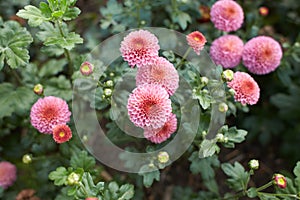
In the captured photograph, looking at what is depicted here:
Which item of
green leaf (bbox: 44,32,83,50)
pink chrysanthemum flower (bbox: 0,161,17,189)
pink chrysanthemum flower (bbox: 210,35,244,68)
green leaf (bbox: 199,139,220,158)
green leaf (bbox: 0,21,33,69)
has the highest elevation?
green leaf (bbox: 44,32,83,50)

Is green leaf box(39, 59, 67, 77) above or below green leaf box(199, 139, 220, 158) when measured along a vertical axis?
below

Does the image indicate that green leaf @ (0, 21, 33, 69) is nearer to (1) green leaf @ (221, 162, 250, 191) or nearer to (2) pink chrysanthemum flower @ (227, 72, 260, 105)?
(2) pink chrysanthemum flower @ (227, 72, 260, 105)

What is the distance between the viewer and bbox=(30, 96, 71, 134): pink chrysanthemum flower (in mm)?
1614

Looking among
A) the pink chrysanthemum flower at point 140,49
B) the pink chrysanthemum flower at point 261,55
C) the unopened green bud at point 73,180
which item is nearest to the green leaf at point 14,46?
the pink chrysanthemum flower at point 140,49

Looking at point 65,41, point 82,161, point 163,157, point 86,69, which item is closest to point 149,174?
point 163,157

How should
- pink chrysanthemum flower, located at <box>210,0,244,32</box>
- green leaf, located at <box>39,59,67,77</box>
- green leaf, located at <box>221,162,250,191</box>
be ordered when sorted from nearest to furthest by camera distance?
1. green leaf, located at <box>221,162,250,191</box>
2. pink chrysanthemum flower, located at <box>210,0,244,32</box>
3. green leaf, located at <box>39,59,67,77</box>

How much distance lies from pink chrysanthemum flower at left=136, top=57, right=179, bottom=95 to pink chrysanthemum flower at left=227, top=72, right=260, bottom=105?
226 mm

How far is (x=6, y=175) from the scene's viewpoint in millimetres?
1966

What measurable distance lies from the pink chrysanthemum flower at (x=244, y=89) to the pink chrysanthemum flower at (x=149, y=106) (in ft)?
0.93

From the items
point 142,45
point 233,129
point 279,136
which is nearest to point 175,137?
point 233,129

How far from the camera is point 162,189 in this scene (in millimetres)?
2525

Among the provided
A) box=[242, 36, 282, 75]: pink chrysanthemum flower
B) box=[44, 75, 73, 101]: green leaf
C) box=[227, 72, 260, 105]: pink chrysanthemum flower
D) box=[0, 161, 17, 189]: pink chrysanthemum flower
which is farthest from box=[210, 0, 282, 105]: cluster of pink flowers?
box=[0, 161, 17, 189]: pink chrysanthemum flower

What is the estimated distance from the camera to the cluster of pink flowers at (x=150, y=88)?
57.3 inches

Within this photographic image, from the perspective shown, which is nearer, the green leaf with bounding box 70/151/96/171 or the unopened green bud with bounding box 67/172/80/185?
the unopened green bud with bounding box 67/172/80/185
